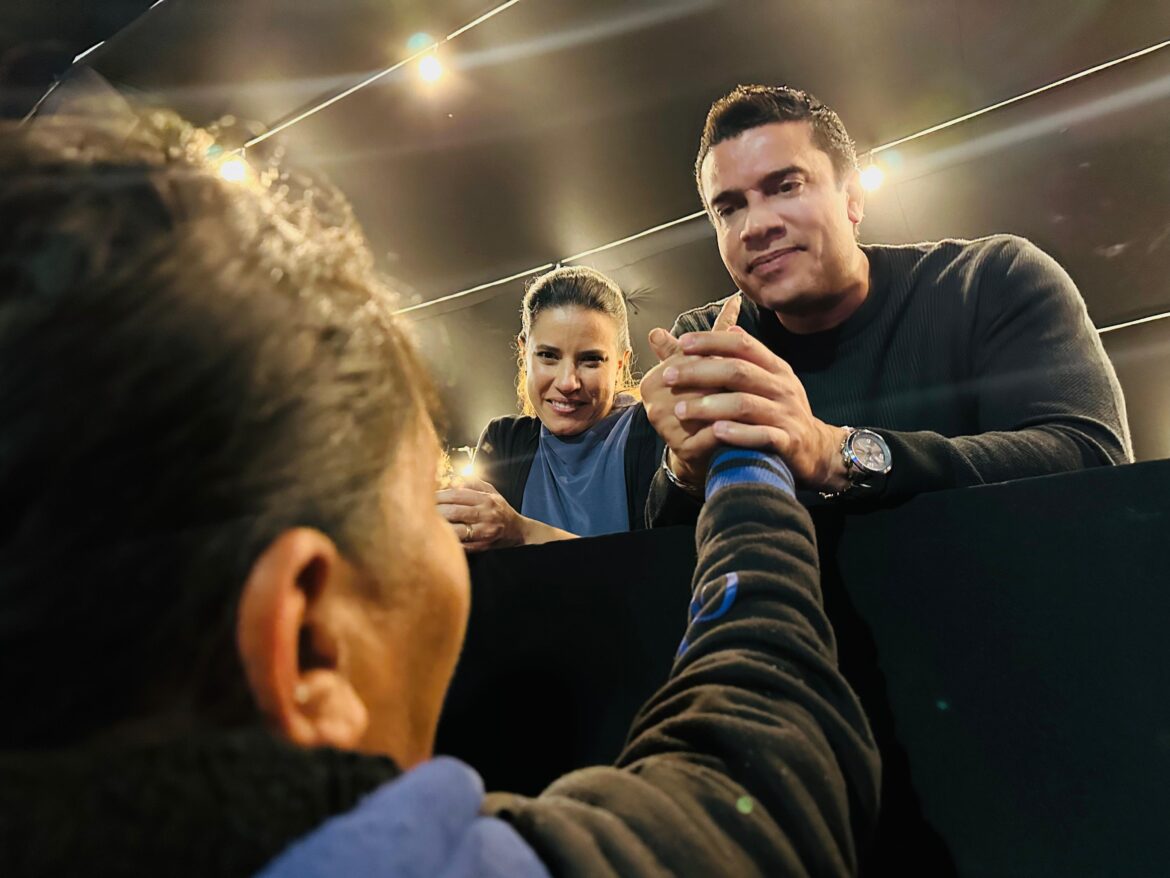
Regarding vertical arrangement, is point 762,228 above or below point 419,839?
above

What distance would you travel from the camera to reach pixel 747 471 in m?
0.51

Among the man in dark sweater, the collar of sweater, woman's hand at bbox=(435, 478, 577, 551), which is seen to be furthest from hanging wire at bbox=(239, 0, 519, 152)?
the collar of sweater

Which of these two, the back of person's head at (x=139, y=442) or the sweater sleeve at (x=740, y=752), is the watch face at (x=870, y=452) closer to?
the sweater sleeve at (x=740, y=752)

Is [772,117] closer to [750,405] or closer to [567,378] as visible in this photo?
[567,378]

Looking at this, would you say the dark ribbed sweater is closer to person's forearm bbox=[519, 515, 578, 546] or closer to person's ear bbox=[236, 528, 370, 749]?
person's forearm bbox=[519, 515, 578, 546]

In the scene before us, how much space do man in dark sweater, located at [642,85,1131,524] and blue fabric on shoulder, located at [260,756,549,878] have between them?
32 cm

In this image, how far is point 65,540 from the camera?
0.26m

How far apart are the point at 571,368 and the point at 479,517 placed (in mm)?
697

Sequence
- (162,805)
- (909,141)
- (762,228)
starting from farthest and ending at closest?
(909,141)
(762,228)
(162,805)

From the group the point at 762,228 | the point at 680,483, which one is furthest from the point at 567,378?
the point at 680,483

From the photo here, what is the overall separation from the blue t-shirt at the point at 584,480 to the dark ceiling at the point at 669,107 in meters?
0.42

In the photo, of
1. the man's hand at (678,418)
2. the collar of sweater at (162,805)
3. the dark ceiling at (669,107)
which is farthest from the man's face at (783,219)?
the collar of sweater at (162,805)

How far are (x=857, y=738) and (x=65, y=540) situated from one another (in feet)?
1.27

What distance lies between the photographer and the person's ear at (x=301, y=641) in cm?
27
